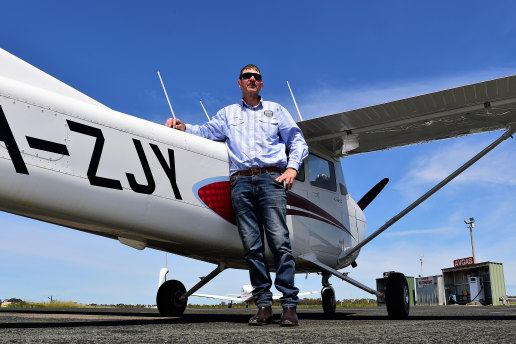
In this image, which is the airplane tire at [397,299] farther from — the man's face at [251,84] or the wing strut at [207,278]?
the man's face at [251,84]

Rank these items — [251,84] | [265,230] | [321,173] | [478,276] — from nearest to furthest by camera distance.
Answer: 1. [265,230]
2. [251,84]
3. [321,173]
4. [478,276]

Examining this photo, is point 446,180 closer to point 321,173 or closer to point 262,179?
point 321,173

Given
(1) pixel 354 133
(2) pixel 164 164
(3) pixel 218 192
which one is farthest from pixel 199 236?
(1) pixel 354 133

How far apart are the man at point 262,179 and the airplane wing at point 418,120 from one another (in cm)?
178

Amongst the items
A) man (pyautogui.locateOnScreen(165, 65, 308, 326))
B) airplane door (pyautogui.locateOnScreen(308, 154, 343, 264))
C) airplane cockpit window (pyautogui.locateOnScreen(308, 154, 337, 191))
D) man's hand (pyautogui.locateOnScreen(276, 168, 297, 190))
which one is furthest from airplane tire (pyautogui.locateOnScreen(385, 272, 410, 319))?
man's hand (pyautogui.locateOnScreen(276, 168, 297, 190))

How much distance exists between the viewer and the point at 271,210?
4500 mm

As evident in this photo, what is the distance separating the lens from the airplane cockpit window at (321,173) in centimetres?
690

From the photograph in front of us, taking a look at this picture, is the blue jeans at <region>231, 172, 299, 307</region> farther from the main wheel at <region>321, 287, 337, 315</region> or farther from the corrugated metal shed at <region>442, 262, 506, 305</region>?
the corrugated metal shed at <region>442, 262, 506, 305</region>

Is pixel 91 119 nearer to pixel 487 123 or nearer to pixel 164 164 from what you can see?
pixel 164 164

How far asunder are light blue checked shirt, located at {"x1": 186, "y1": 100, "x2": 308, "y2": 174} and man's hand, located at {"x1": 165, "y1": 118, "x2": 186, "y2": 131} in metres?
0.51

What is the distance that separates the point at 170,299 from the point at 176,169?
9.47ft

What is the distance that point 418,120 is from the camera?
657 centimetres

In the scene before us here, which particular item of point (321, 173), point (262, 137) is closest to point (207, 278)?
point (321, 173)

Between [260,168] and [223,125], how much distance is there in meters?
0.98
